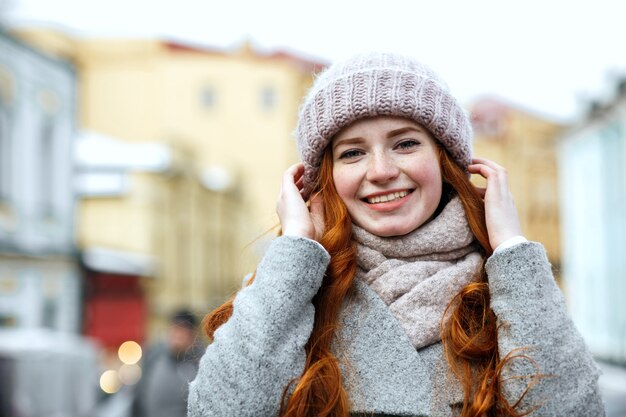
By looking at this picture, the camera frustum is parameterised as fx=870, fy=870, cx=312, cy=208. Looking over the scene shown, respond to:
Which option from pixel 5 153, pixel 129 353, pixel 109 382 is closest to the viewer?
pixel 109 382

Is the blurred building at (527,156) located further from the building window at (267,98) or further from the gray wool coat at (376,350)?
the gray wool coat at (376,350)

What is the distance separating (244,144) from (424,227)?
37.7 meters

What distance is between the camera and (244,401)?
1.87 m

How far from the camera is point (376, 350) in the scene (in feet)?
6.68

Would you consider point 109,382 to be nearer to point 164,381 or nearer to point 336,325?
point 164,381

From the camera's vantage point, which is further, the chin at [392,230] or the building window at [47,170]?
the building window at [47,170]

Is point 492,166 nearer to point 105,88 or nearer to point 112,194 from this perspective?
point 112,194

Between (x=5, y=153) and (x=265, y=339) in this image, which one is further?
(x=5, y=153)

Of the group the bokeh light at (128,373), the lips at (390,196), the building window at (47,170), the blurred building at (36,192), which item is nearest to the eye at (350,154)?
the lips at (390,196)

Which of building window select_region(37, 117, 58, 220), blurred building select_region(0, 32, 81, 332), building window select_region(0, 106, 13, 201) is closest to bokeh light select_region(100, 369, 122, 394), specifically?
blurred building select_region(0, 32, 81, 332)

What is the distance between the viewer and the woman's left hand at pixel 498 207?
6.72 feet

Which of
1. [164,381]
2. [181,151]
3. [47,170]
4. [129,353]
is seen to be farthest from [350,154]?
[181,151]

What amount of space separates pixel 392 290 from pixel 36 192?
1946 cm

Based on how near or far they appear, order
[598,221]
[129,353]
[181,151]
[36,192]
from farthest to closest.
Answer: [181,151] < [598,221] < [129,353] < [36,192]
